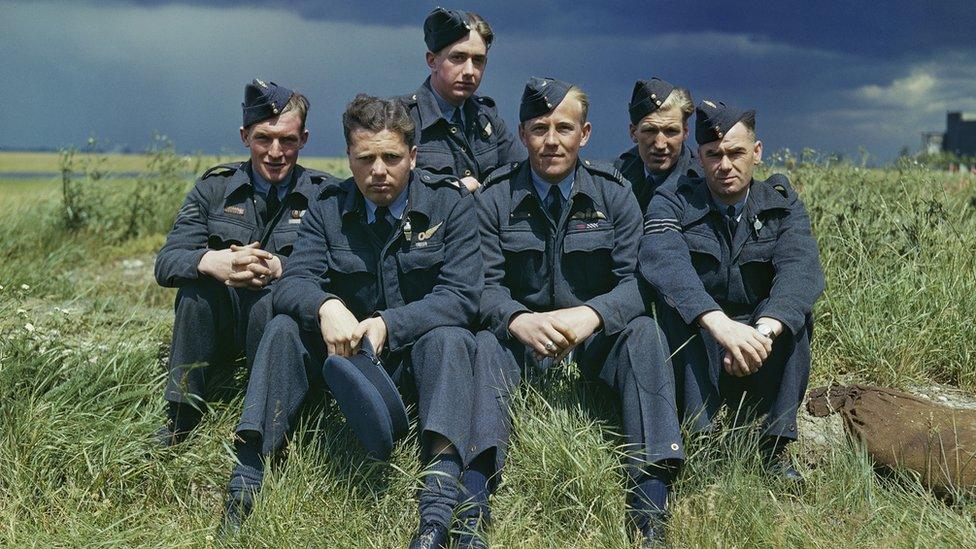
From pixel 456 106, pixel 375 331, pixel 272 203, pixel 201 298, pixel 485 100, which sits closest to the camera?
→ pixel 375 331

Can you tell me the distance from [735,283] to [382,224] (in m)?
1.51

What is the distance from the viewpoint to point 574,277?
4.00m

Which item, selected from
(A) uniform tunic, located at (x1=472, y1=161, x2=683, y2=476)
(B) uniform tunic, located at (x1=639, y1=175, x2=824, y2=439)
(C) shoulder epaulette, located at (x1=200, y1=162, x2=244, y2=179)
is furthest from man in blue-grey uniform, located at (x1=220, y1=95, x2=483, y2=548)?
(B) uniform tunic, located at (x1=639, y1=175, x2=824, y2=439)

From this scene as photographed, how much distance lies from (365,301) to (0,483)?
164 centimetres

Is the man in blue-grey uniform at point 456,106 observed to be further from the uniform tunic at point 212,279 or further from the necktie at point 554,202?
the necktie at point 554,202

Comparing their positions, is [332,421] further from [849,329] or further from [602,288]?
[849,329]

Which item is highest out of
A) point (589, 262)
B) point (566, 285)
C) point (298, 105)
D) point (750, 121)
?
point (750, 121)

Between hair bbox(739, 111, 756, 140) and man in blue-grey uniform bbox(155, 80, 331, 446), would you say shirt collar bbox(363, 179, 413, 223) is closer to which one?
man in blue-grey uniform bbox(155, 80, 331, 446)

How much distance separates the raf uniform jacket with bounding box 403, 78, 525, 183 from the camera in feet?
17.3

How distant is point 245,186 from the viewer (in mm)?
4320

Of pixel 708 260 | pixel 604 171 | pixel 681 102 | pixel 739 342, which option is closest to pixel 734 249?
pixel 708 260

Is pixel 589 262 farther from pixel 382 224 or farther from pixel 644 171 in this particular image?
pixel 644 171

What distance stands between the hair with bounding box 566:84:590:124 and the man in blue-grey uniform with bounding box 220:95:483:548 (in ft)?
1.96

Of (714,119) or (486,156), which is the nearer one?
(714,119)
